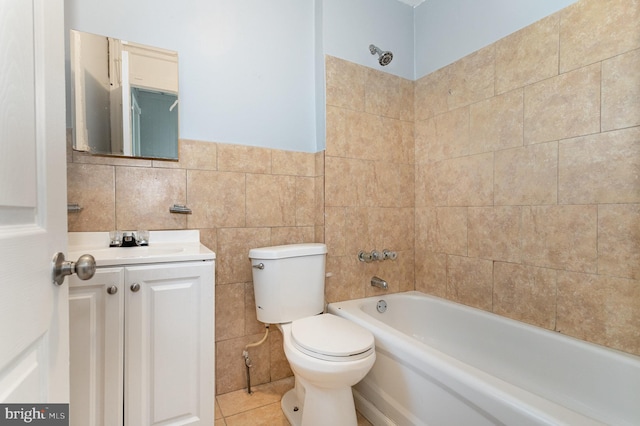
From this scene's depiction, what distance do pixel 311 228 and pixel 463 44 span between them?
1.54 metres

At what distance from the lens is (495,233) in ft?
5.65

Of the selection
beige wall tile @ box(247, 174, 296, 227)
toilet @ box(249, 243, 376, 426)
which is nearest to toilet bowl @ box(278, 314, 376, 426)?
toilet @ box(249, 243, 376, 426)

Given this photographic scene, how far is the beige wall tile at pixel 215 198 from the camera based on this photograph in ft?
5.46

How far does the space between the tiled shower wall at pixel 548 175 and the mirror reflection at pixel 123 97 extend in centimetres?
172

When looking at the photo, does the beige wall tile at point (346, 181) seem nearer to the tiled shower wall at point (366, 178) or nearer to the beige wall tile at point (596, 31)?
the tiled shower wall at point (366, 178)

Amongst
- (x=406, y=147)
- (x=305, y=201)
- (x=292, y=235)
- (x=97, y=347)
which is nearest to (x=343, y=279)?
(x=292, y=235)

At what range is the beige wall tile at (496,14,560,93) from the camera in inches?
58.3

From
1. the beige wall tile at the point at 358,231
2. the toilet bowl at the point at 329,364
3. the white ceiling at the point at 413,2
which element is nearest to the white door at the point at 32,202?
the toilet bowl at the point at 329,364

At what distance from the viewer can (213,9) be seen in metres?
1.72

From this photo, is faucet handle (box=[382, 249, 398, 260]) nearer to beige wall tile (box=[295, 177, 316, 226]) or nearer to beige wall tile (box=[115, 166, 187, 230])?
beige wall tile (box=[295, 177, 316, 226])

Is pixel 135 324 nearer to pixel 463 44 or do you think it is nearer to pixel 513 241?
pixel 513 241

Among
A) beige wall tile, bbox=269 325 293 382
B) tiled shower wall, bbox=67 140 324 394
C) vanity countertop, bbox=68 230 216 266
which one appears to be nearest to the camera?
vanity countertop, bbox=68 230 216 266

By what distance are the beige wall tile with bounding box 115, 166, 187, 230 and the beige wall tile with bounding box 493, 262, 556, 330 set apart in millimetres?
1815

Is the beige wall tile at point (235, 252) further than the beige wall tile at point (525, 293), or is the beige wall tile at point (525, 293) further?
the beige wall tile at point (235, 252)
